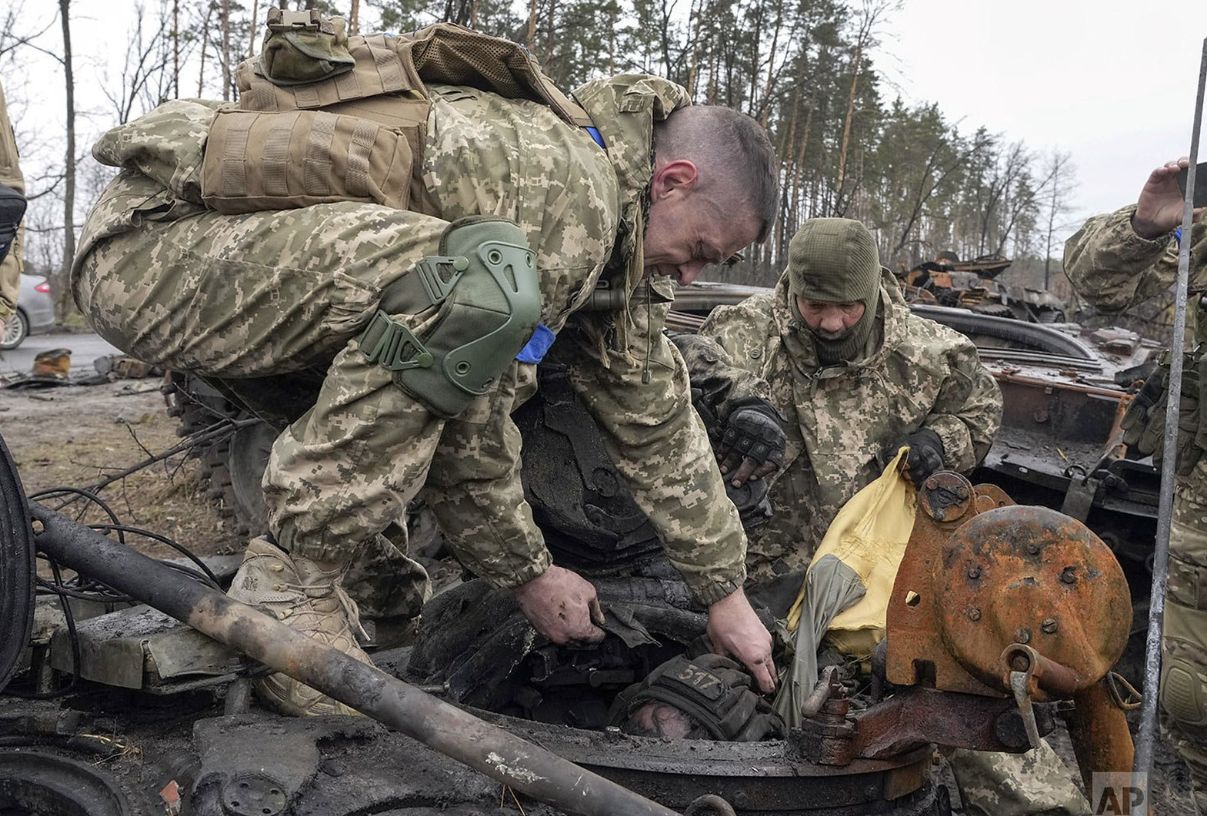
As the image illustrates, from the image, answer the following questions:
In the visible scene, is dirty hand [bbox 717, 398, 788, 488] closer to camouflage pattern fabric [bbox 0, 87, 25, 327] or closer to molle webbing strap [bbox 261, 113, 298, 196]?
molle webbing strap [bbox 261, 113, 298, 196]

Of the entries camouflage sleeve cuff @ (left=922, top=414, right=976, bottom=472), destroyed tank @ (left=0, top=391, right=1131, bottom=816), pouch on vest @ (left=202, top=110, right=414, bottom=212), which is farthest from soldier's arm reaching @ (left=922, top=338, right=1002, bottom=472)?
pouch on vest @ (left=202, top=110, right=414, bottom=212)

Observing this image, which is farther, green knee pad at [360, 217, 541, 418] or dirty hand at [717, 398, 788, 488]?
dirty hand at [717, 398, 788, 488]

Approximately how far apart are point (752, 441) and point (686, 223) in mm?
1056

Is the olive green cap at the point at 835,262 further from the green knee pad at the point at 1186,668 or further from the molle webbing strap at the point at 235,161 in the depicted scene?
the molle webbing strap at the point at 235,161

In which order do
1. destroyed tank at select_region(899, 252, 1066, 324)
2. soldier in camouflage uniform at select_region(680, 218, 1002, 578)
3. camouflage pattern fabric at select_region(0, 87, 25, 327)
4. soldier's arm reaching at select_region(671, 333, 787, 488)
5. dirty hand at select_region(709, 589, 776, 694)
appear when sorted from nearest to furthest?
dirty hand at select_region(709, 589, 776, 694) → soldier's arm reaching at select_region(671, 333, 787, 488) → camouflage pattern fabric at select_region(0, 87, 25, 327) → soldier in camouflage uniform at select_region(680, 218, 1002, 578) → destroyed tank at select_region(899, 252, 1066, 324)

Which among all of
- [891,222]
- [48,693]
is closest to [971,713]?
[48,693]

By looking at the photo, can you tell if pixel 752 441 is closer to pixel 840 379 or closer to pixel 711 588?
pixel 711 588

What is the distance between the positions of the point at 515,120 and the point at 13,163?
2.35 m

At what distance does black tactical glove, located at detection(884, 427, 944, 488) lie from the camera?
3.97 meters

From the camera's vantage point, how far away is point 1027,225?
45.0m

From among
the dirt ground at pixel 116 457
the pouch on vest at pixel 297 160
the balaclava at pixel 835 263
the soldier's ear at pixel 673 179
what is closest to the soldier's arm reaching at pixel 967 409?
the balaclava at pixel 835 263

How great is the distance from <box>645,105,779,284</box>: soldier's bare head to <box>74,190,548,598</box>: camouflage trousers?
22.6 inches

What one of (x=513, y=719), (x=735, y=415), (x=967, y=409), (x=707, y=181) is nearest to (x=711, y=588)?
(x=513, y=719)

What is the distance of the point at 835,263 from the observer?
166 inches
